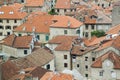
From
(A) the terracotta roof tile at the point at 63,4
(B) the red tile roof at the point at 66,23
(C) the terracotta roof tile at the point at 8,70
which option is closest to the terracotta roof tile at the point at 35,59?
(C) the terracotta roof tile at the point at 8,70

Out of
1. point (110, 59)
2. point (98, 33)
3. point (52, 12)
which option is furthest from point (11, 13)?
point (110, 59)

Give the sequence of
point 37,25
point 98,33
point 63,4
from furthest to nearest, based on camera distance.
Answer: point 63,4 < point 37,25 < point 98,33

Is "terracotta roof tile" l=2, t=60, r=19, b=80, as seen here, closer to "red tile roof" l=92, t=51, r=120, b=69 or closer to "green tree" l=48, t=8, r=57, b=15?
"red tile roof" l=92, t=51, r=120, b=69

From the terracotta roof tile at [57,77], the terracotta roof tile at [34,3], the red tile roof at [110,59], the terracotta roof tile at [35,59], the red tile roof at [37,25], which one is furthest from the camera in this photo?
the terracotta roof tile at [34,3]

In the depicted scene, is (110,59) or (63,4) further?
(63,4)

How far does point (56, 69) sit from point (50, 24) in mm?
19183

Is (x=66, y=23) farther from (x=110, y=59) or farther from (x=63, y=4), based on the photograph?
(x=110, y=59)

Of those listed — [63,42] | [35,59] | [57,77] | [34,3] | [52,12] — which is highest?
[34,3]

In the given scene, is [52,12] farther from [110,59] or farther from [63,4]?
[110,59]

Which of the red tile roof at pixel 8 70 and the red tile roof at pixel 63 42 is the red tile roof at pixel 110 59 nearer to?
the red tile roof at pixel 63 42

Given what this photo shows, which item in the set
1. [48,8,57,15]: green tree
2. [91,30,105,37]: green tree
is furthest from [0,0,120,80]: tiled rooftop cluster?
[91,30,105,37]: green tree

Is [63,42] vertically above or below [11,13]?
below

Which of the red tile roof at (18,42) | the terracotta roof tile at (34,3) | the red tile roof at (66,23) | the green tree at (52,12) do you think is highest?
the terracotta roof tile at (34,3)

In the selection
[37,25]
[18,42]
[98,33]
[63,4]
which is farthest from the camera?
[63,4]
